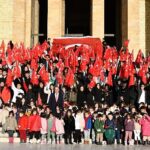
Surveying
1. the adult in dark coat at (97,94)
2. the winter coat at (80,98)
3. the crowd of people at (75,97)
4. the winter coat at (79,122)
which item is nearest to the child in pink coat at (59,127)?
the crowd of people at (75,97)

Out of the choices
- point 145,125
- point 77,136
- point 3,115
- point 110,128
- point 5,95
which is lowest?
point 77,136

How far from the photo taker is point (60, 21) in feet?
94.4

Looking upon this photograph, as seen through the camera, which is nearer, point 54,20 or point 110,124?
point 110,124

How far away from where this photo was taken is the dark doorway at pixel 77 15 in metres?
35.4

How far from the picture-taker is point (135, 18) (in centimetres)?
2703

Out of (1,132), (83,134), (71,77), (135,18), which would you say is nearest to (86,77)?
(71,77)

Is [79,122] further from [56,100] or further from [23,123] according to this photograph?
[23,123]

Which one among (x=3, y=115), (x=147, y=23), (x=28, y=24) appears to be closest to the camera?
(x=3, y=115)

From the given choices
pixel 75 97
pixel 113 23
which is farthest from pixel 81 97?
pixel 113 23

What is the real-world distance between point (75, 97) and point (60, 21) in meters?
9.90

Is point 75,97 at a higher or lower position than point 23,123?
higher

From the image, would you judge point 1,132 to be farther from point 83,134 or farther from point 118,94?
point 118,94

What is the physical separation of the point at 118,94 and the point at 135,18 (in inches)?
320

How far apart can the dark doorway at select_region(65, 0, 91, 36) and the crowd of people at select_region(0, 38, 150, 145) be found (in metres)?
13.1
